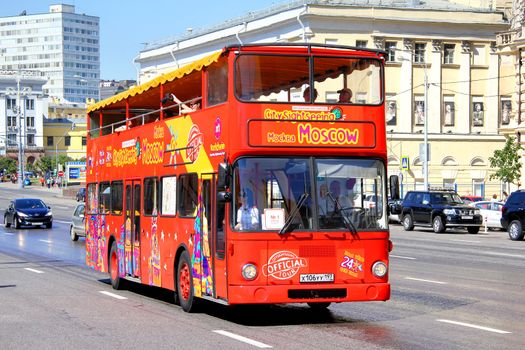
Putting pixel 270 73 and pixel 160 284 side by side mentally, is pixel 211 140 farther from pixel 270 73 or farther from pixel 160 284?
pixel 160 284

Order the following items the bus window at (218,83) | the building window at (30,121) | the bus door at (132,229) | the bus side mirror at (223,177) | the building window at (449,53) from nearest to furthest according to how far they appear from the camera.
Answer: the bus side mirror at (223,177)
the bus window at (218,83)
the bus door at (132,229)
the building window at (449,53)
the building window at (30,121)

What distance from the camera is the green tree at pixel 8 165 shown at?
533 ft

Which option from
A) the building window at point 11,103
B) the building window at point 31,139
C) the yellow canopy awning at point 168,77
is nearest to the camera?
the yellow canopy awning at point 168,77

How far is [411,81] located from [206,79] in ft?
214

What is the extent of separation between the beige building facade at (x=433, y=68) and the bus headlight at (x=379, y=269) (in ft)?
205

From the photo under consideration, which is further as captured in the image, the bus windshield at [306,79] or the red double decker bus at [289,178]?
the bus windshield at [306,79]

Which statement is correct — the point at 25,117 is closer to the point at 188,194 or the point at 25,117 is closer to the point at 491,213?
the point at 491,213

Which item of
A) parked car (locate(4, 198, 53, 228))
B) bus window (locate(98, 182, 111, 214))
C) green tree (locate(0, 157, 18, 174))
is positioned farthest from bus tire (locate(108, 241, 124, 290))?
green tree (locate(0, 157, 18, 174))

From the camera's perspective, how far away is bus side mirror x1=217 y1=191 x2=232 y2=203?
13852 millimetres

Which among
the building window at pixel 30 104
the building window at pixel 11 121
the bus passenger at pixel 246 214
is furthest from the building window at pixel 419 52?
the building window at pixel 30 104

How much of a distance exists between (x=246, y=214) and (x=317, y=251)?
1.00 metres

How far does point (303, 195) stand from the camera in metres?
14.1

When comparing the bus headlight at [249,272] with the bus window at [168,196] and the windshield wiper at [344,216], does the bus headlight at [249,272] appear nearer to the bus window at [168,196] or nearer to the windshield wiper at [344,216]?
the windshield wiper at [344,216]

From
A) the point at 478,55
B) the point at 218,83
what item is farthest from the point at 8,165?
the point at 218,83
